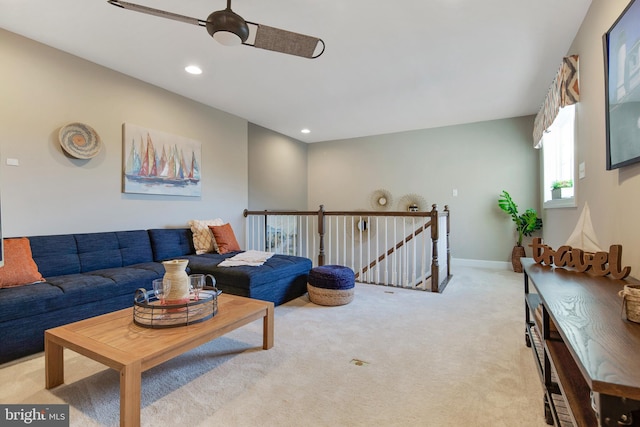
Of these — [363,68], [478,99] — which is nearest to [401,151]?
[478,99]

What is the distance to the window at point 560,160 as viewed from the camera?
3170 millimetres

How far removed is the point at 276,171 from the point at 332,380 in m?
4.82

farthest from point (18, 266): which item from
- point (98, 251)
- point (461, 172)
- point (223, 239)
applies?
point (461, 172)

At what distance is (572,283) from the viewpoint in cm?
153

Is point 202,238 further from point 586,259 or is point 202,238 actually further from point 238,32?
point 586,259

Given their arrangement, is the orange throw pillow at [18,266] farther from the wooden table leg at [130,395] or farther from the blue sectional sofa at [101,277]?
the wooden table leg at [130,395]

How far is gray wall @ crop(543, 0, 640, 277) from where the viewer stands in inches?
65.2

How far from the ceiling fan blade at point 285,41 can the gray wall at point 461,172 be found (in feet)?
14.4

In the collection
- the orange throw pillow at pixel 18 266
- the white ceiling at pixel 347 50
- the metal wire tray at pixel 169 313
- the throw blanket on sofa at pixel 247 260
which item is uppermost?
the white ceiling at pixel 347 50

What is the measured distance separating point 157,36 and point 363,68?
207 centimetres

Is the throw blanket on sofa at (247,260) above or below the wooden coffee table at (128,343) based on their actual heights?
above

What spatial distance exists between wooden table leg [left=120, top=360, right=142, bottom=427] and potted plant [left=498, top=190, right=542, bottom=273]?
5321 millimetres

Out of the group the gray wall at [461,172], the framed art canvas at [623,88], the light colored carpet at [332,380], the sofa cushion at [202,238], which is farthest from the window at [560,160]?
the sofa cushion at [202,238]

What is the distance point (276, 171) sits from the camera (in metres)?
6.18
